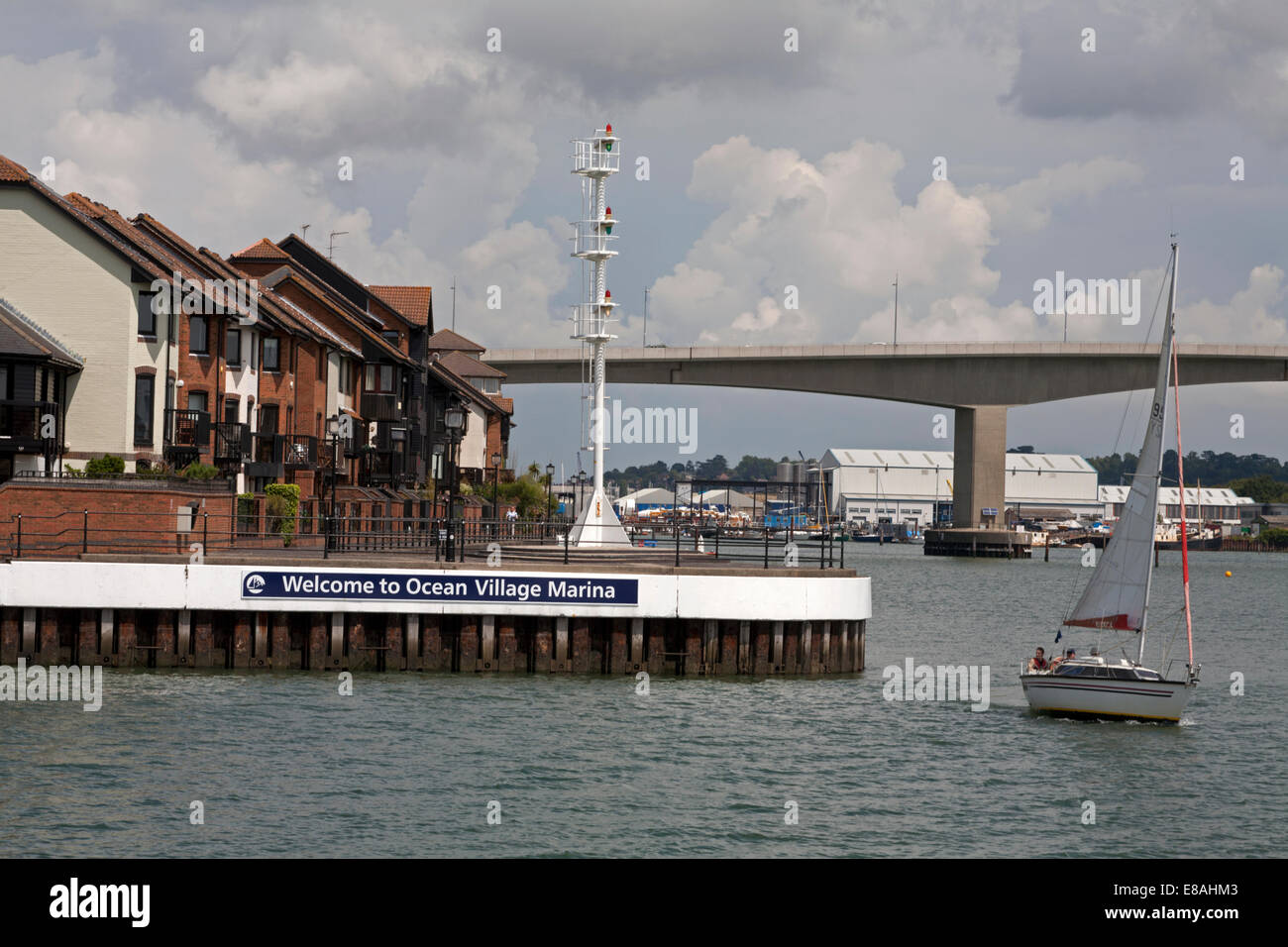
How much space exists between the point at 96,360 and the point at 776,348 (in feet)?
274

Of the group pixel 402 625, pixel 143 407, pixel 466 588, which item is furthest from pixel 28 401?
pixel 466 588

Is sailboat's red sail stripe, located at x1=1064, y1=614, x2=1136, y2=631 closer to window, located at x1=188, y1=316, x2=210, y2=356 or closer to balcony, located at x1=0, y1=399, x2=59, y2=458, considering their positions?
balcony, located at x1=0, y1=399, x2=59, y2=458

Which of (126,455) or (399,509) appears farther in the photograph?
(399,509)

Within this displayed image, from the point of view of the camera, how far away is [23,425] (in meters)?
45.8

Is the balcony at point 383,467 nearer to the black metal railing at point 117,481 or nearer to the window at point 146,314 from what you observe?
the window at point 146,314

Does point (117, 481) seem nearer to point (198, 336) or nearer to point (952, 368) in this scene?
point (198, 336)

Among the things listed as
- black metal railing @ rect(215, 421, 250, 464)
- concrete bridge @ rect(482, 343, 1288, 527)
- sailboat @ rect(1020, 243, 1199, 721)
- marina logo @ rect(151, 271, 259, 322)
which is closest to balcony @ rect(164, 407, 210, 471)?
black metal railing @ rect(215, 421, 250, 464)

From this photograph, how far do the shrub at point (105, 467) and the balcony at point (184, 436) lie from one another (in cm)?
633

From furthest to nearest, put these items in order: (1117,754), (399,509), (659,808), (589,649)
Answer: (399,509), (589,649), (1117,754), (659,808)

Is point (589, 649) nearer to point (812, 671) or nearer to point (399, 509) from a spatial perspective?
point (812, 671)

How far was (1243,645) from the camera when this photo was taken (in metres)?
57.2
